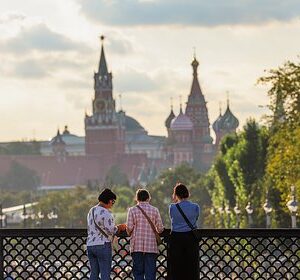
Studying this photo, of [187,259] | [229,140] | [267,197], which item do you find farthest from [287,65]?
[229,140]

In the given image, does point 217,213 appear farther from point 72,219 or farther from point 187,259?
point 187,259

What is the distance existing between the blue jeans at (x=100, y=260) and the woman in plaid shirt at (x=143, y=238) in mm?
396

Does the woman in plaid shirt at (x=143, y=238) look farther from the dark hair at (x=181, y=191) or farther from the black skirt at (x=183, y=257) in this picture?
the dark hair at (x=181, y=191)

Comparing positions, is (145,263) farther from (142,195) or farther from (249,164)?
(249,164)

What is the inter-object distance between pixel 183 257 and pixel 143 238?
69 centimetres

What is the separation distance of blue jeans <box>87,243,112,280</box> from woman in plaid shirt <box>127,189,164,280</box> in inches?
15.6

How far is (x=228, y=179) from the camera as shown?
116750 millimetres

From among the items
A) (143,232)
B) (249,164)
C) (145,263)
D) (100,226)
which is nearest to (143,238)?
(143,232)

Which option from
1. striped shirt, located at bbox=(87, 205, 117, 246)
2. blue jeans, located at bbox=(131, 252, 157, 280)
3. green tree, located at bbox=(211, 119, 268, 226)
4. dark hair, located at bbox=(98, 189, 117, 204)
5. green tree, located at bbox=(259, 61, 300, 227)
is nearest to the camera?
dark hair, located at bbox=(98, 189, 117, 204)

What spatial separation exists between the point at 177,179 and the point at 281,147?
11314 cm

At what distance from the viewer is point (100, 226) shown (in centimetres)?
2608

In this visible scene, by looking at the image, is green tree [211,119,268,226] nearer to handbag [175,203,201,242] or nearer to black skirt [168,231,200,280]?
black skirt [168,231,200,280]

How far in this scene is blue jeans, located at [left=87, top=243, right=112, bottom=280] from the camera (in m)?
26.1

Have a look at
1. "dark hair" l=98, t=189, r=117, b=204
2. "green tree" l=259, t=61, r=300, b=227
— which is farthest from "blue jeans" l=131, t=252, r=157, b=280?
"green tree" l=259, t=61, r=300, b=227
